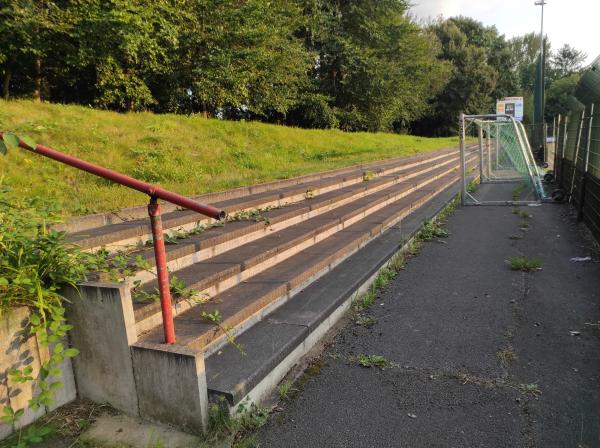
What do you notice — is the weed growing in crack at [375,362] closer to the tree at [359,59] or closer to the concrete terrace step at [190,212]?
the concrete terrace step at [190,212]

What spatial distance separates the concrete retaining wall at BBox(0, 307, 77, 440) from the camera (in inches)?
82.9

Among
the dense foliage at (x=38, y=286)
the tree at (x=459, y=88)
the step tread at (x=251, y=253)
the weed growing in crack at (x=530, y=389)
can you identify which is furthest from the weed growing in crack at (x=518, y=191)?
the tree at (x=459, y=88)

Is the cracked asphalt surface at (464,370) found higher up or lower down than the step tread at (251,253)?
lower down

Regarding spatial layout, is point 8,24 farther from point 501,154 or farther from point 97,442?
point 501,154

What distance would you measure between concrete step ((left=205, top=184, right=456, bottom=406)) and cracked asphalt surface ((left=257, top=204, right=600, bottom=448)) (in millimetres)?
182

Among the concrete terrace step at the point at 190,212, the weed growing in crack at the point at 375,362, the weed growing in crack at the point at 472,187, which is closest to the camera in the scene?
the weed growing in crack at the point at 375,362

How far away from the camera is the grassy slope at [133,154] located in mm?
5457

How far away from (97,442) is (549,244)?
591 centimetres

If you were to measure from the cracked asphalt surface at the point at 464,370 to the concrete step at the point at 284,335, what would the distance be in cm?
18

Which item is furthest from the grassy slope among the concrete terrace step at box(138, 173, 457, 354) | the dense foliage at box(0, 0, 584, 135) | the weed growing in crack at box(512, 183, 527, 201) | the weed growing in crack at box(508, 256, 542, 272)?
the weed growing in crack at box(508, 256, 542, 272)

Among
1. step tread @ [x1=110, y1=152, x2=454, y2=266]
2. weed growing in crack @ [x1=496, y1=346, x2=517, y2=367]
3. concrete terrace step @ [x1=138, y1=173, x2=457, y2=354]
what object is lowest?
weed growing in crack @ [x1=496, y1=346, x2=517, y2=367]

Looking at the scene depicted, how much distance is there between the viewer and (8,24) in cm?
1007

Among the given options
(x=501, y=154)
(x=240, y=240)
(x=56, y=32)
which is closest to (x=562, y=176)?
(x=501, y=154)

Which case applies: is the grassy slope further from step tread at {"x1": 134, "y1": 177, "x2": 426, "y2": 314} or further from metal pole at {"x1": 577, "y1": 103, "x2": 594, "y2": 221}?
metal pole at {"x1": 577, "y1": 103, "x2": 594, "y2": 221}
